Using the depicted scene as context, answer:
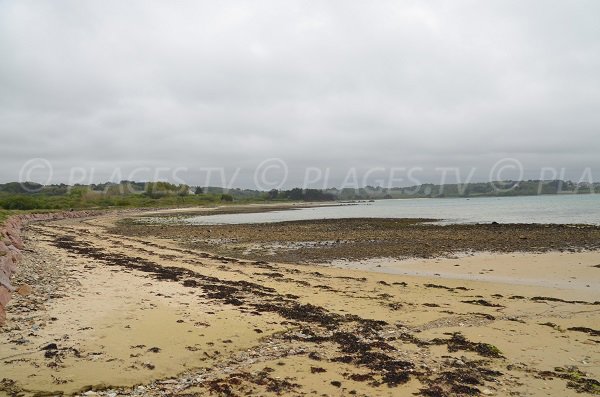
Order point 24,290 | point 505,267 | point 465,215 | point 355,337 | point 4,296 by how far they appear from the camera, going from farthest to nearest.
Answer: point 465,215 < point 505,267 < point 24,290 < point 4,296 < point 355,337

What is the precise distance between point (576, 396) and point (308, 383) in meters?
3.48

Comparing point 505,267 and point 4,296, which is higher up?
point 4,296

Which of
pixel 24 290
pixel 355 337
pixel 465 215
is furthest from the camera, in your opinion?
pixel 465 215

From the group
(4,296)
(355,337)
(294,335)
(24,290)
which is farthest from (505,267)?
(4,296)

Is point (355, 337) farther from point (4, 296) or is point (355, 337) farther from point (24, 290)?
point (24, 290)

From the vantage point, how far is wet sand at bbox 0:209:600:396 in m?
5.50

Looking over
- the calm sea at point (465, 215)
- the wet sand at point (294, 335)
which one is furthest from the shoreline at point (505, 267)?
Answer: the calm sea at point (465, 215)

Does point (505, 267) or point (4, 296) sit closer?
point (4, 296)

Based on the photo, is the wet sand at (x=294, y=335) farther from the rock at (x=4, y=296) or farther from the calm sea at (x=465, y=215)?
the calm sea at (x=465, y=215)

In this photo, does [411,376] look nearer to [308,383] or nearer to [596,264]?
[308,383]

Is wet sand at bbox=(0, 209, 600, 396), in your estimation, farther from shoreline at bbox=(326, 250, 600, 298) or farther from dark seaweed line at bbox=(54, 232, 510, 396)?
shoreline at bbox=(326, 250, 600, 298)

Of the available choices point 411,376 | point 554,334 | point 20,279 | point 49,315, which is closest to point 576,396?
point 411,376

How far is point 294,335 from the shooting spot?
752 cm

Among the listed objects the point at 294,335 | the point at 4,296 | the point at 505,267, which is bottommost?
the point at 294,335
